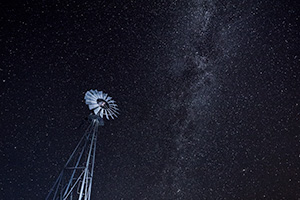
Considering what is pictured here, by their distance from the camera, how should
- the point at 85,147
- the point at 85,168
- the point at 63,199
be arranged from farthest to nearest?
the point at 85,147 < the point at 85,168 < the point at 63,199

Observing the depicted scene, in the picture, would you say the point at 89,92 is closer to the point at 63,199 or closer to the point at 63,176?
the point at 63,176

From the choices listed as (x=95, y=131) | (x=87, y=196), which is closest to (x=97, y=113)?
Result: (x=95, y=131)

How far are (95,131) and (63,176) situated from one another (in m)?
1.86

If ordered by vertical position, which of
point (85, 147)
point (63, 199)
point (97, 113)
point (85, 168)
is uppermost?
point (97, 113)

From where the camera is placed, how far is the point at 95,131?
8.70 meters

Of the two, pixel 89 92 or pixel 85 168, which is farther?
pixel 89 92

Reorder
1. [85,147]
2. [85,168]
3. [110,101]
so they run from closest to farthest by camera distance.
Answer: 1. [85,168]
2. [85,147]
3. [110,101]

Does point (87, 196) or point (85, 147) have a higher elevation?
point (85, 147)

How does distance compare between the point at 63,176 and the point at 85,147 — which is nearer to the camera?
the point at 63,176

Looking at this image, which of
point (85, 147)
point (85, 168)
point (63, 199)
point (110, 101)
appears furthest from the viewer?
point (110, 101)

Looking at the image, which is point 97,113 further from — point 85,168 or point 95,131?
point 85,168

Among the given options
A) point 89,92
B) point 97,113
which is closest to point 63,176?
point 97,113

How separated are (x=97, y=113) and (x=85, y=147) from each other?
1279 mm

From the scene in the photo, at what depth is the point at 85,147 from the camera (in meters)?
8.30
